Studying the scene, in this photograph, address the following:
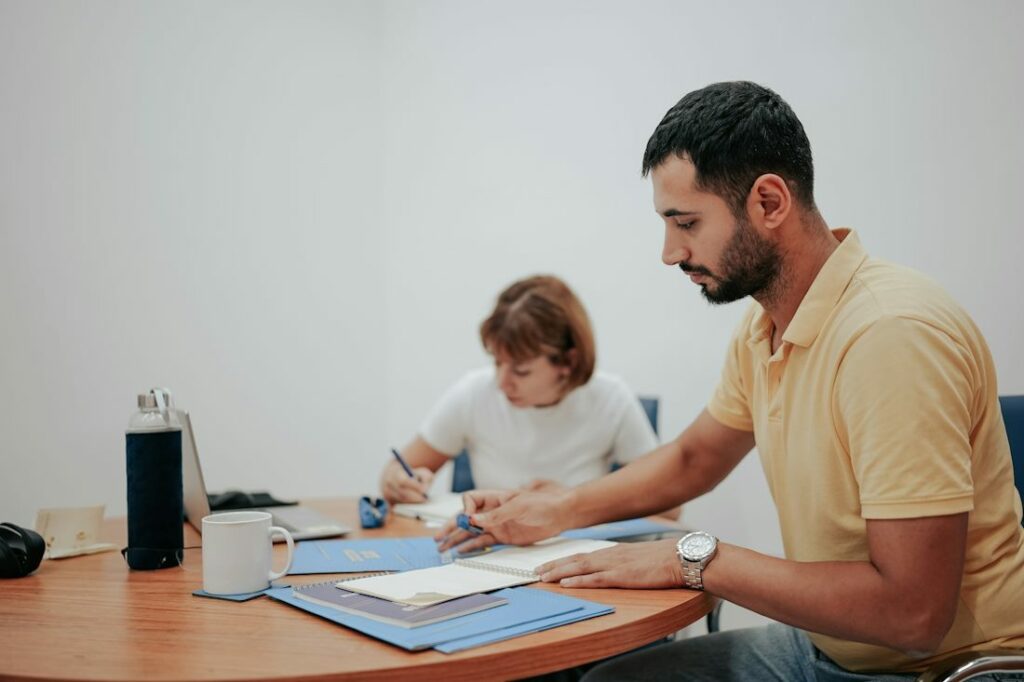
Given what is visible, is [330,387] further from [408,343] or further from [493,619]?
[493,619]

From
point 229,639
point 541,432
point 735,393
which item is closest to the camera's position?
point 229,639

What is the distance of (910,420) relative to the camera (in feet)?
3.52

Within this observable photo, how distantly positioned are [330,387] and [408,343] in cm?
38

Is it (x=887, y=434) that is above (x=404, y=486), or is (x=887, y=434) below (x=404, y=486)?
above

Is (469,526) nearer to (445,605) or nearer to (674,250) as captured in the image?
(445,605)

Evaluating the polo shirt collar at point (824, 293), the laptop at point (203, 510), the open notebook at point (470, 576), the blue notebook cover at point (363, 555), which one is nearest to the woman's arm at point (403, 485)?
the laptop at point (203, 510)

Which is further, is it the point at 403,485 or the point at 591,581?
the point at 403,485

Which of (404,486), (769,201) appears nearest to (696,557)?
(769,201)

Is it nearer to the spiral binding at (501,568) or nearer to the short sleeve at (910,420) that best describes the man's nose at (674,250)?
the short sleeve at (910,420)

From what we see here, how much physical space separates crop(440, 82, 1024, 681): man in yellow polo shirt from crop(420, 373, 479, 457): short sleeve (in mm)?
888

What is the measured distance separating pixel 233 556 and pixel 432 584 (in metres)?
0.28

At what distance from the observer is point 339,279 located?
3350mm

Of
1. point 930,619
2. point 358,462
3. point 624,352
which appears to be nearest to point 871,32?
point 624,352

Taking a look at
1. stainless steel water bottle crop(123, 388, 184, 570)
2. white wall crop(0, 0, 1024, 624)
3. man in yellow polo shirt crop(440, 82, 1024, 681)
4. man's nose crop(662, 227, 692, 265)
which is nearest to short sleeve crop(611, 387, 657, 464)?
white wall crop(0, 0, 1024, 624)
